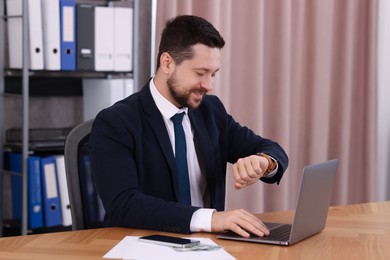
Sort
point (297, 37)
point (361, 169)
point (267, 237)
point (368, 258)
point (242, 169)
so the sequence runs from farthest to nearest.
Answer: point (361, 169), point (297, 37), point (242, 169), point (267, 237), point (368, 258)

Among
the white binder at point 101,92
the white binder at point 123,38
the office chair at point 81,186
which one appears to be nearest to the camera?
the office chair at point 81,186

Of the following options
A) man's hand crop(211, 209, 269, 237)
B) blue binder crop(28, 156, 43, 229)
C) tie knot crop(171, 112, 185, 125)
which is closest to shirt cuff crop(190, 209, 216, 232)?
man's hand crop(211, 209, 269, 237)

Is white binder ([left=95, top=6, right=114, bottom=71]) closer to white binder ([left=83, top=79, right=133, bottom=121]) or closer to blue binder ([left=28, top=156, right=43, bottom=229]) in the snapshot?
white binder ([left=83, top=79, right=133, bottom=121])

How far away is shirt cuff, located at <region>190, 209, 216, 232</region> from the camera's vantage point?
1.86 m

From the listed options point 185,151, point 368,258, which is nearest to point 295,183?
point 185,151

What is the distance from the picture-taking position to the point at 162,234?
6.11 ft

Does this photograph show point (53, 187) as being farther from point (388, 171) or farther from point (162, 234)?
point (388, 171)

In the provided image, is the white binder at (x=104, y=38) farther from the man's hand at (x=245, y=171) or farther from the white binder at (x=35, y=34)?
the man's hand at (x=245, y=171)

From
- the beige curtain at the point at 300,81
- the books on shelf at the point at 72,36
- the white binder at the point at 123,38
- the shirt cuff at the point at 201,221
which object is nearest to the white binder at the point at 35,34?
the books on shelf at the point at 72,36

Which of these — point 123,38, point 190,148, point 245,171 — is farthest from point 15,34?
point 245,171

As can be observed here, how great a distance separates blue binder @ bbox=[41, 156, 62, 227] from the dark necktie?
1235 mm

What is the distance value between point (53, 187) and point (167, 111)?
4.20 ft

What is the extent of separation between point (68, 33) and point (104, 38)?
199mm

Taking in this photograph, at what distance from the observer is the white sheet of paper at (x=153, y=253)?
63.4 inches
